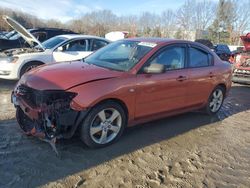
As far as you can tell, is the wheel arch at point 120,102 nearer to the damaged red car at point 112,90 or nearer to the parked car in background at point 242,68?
the damaged red car at point 112,90

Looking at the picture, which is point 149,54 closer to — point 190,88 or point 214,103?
point 190,88

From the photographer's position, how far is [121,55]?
5137mm

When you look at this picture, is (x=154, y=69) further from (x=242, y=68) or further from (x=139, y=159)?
(x=242, y=68)

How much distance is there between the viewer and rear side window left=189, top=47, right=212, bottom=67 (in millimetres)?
5731

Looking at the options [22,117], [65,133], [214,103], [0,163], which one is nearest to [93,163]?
[65,133]

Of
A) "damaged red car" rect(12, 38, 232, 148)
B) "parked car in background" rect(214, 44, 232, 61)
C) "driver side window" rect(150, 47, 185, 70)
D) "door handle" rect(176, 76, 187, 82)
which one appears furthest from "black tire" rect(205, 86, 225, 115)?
"parked car in background" rect(214, 44, 232, 61)

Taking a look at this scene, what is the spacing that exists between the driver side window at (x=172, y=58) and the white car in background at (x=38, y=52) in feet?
13.7

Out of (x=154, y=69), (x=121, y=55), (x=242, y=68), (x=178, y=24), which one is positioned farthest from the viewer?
(x=178, y=24)

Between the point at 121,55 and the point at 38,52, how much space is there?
4219 mm

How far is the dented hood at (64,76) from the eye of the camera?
4.09 metres

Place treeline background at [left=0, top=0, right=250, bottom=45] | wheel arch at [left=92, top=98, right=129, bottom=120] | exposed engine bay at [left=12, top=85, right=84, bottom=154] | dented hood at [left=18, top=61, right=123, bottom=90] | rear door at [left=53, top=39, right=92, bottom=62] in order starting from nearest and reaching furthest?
exposed engine bay at [left=12, top=85, right=84, bottom=154] < dented hood at [left=18, top=61, right=123, bottom=90] < wheel arch at [left=92, top=98, right=129, bottom=120] < rear door at [left=53, top=39, right=92, bottom=62] < treeline background at [left=0, top=0, right=250, bottom=45]

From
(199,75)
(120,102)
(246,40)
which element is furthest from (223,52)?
(120,102)

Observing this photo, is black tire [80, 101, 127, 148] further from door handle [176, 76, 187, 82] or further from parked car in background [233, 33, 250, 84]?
parked car in background [233, 33, 250, 84]

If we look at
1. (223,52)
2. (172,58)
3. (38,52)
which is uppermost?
(172,58)
